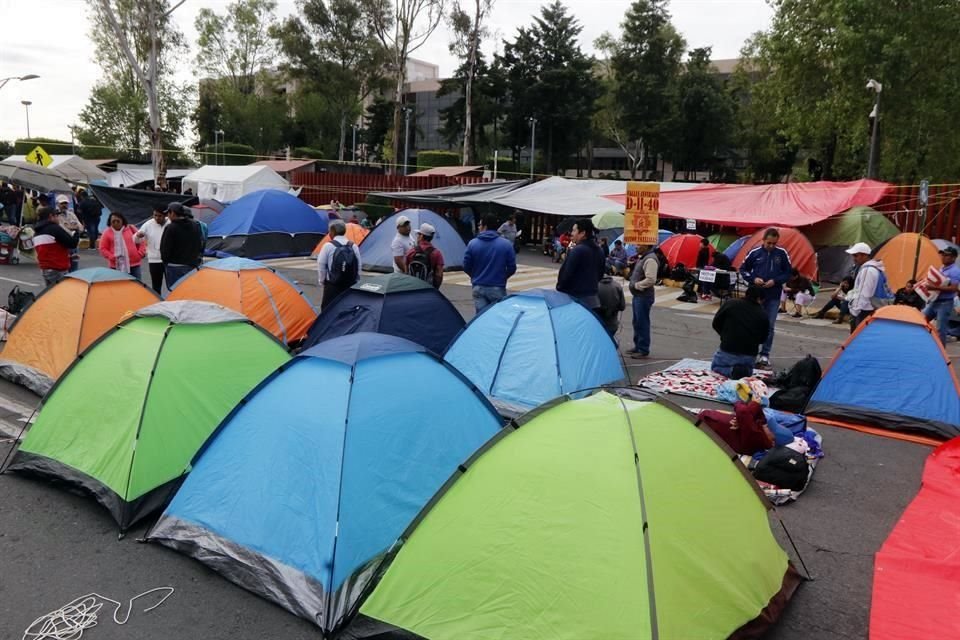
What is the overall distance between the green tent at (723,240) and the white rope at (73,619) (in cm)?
1794

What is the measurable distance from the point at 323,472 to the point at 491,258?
5138mm

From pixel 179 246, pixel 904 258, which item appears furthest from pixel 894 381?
pixel 904 258

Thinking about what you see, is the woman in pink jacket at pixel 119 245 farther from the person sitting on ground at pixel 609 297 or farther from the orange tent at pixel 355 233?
the orange tent at pixel 355 233

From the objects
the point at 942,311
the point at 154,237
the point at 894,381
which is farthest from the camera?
the point at 154,237

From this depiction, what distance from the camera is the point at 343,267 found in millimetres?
8938

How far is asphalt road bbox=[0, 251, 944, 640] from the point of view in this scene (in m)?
3.72

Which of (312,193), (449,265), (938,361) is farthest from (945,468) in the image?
(312,193)

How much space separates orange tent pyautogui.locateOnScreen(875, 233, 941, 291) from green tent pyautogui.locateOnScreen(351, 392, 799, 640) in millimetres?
12952

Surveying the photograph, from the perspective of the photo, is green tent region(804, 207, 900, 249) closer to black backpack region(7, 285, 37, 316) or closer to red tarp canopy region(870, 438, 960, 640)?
red tarp canopy region(870, 438, 960, 640)

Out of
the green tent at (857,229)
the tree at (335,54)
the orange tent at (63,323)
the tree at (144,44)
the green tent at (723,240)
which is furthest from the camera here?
the tree at (335,54)

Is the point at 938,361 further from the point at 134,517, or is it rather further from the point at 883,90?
the point at 883,90

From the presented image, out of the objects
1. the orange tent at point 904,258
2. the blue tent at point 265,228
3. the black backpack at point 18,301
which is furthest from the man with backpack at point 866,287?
the blue tent at point 265,228

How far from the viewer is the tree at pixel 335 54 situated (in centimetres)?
4988

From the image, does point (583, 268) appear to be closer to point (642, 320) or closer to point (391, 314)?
point (642, 320)
